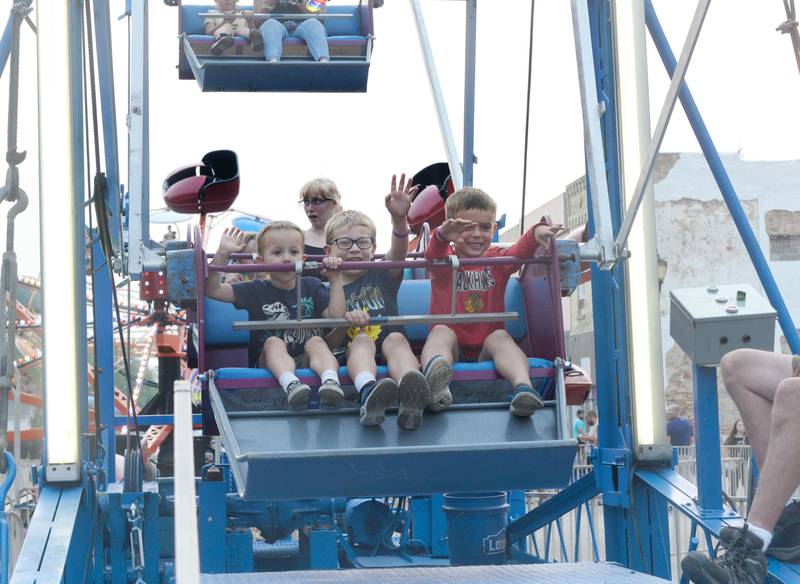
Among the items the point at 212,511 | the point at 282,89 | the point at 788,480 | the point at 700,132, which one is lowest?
the point at 212,511

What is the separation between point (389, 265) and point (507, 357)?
60cm

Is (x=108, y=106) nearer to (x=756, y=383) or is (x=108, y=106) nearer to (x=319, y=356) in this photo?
(x=319, y=356)

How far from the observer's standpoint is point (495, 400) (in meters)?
4.27

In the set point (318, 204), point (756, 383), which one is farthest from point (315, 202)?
point (756, 383)

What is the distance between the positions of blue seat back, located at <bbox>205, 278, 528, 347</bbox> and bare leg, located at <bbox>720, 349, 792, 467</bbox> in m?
1.21

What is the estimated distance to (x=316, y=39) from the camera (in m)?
6.78

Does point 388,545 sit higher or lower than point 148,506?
lower

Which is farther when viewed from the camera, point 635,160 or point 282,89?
point 282,89

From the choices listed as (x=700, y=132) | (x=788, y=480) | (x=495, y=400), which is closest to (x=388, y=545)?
(x=495, y=400)

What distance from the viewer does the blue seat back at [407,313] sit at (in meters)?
4.71

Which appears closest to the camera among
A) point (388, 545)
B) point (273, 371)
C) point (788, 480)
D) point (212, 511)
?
point (788, 480)

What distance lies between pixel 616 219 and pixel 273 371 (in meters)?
1.85

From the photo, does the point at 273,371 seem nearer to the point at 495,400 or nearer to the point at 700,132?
the point at 495,400

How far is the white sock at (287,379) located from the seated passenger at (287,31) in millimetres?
3090
